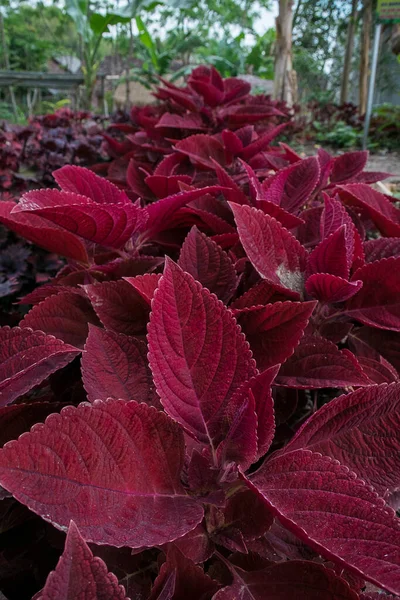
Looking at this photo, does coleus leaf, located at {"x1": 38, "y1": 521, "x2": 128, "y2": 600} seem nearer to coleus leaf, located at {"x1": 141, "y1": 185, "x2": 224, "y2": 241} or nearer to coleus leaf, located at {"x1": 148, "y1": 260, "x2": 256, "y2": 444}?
coleus leaf, located at {"x1": 148, "y1": 260, "x2": 256, "y2": 444}

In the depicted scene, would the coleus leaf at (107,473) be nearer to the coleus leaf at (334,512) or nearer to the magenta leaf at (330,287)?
the coleus leaf at (334,512)

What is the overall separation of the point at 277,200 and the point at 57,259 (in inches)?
58.1

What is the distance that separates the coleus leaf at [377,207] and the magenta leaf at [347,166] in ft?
0.79

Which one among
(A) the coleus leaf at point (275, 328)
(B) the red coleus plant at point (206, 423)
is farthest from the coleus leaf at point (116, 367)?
(A) the coleus leaf at point (275, 328)

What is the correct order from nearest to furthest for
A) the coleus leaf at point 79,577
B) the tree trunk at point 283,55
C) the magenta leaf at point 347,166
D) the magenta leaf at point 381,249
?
the coleus leaf at point 79,577 → the magenta leaf at point 381,249 → the magenta leaf at point 347,166 → the tree trunk at point 283,55

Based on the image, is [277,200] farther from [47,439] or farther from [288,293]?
[47,439]

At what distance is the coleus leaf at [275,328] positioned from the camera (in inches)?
17.9

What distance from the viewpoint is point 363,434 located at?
0.42m

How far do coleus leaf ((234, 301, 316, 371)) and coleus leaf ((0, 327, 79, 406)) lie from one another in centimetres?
17

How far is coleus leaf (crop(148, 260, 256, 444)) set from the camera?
1.31ft

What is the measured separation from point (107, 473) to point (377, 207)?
59 centimetres

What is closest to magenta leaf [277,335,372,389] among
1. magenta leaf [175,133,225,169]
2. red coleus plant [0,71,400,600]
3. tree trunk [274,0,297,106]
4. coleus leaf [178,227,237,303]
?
red coleus plant [0,71,400,600]

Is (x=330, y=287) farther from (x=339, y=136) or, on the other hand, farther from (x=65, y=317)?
(x=339, y=136)

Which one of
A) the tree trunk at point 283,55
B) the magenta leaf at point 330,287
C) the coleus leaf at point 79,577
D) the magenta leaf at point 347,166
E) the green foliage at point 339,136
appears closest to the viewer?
the coleus leaf at point 79,577
